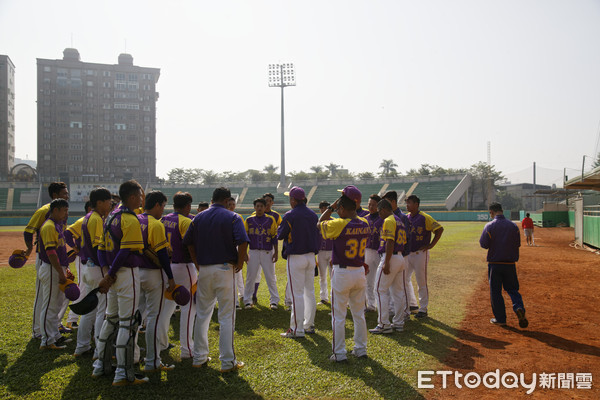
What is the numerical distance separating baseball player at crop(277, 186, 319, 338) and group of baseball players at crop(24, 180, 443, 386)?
0.6 inches

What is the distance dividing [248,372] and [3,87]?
332 ft

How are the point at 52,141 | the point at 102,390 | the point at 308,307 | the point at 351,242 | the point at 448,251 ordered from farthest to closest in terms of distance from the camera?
the point at 52,141, the point at 448,251, the point at 308,307, the point at 351,242, the point at 102,390

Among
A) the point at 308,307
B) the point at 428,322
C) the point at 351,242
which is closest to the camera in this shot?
the point at 351,242

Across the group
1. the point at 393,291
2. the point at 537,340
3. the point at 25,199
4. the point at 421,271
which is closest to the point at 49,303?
the point at 393,291

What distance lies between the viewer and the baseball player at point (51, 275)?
573cm

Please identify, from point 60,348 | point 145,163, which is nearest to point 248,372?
point 60,348

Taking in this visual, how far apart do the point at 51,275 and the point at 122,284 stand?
6.73 ft

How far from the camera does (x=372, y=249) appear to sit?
8.29 meters

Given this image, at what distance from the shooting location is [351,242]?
545 centimetres

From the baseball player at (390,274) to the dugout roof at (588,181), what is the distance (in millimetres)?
15234

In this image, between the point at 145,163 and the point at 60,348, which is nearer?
the point at 60,348

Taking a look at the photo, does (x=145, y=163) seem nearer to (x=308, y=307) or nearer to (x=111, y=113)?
(x=111, y=113)

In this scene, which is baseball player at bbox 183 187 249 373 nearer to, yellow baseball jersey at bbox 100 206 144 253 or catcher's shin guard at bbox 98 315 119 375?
yellow baseball jersey at bbox 100 206 144 253

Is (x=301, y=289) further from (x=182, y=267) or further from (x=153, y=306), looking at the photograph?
(x=153, y=306)
